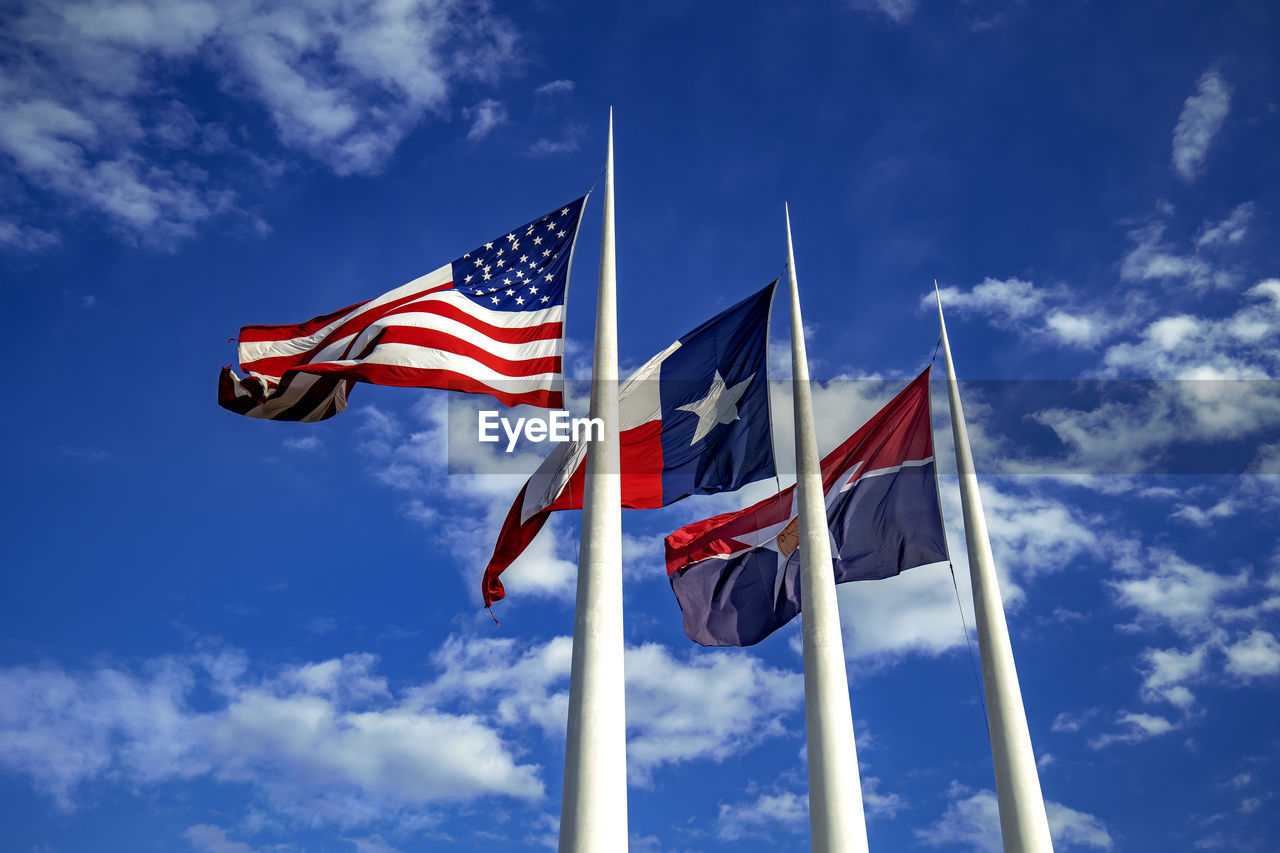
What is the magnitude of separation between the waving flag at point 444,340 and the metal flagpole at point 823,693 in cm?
624

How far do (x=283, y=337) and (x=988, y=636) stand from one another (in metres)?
19.1

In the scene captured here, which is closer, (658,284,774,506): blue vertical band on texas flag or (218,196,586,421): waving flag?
(218,196,586,421): waving flag

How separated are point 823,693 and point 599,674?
6067 mm

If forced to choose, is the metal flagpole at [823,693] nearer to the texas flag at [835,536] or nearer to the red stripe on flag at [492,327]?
the texas flag at [835,536]

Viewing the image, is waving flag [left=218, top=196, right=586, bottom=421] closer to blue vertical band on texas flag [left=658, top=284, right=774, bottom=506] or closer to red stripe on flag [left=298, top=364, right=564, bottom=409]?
red stripe on flag [left=298, top=364, right=564, bottom=409]

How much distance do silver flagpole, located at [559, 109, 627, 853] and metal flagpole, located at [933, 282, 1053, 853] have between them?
1067 cm

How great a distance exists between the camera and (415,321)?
78.5 ft

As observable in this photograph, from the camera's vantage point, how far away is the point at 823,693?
21172 mm

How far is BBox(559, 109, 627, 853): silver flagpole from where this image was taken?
16.2 meters

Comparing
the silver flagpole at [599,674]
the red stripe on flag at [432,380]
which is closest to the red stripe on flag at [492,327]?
the red stripe on flag at [432,380]

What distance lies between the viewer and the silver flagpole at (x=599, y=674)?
53.1 ft

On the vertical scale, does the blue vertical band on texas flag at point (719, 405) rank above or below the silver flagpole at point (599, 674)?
above

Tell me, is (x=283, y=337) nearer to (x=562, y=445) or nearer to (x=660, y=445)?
(x=562, y=445)

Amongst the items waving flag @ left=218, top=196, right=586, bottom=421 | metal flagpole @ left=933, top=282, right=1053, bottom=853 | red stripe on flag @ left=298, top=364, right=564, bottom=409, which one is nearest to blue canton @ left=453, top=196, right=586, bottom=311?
waving flag @ left=218, top=196, right=586, bottom=421
